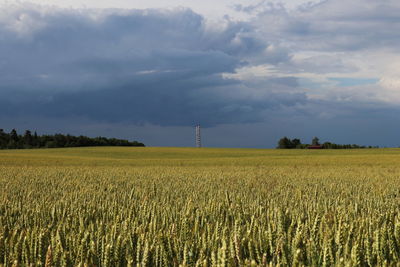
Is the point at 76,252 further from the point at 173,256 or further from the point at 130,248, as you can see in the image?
the point at 173,256

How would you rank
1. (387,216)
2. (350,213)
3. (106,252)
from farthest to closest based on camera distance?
1. (350,213)
2. (387,216)
3. (106,252)

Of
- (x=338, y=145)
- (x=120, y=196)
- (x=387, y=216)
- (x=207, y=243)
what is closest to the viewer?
(x=207, y=243)

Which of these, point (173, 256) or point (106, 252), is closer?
→ point (106, 252)

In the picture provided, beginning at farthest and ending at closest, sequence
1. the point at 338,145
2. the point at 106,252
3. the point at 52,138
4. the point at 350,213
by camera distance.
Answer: the point at 52,138
the point at 338,145
the point at 350,213
the point at 106,252

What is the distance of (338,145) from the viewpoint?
79062 mm

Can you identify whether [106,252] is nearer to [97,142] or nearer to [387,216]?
[387,216]

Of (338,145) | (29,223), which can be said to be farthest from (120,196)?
(338,145)

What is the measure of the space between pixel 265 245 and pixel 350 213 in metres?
3.44

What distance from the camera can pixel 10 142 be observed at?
3275 inches

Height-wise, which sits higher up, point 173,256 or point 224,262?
point 224,262

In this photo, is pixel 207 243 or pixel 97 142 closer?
pixel 207 243

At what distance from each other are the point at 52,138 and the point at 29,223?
8233 cm

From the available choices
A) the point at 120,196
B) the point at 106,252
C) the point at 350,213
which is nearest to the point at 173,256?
the point at 106,252

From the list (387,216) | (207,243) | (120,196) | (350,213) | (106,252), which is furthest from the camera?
(120,196)
